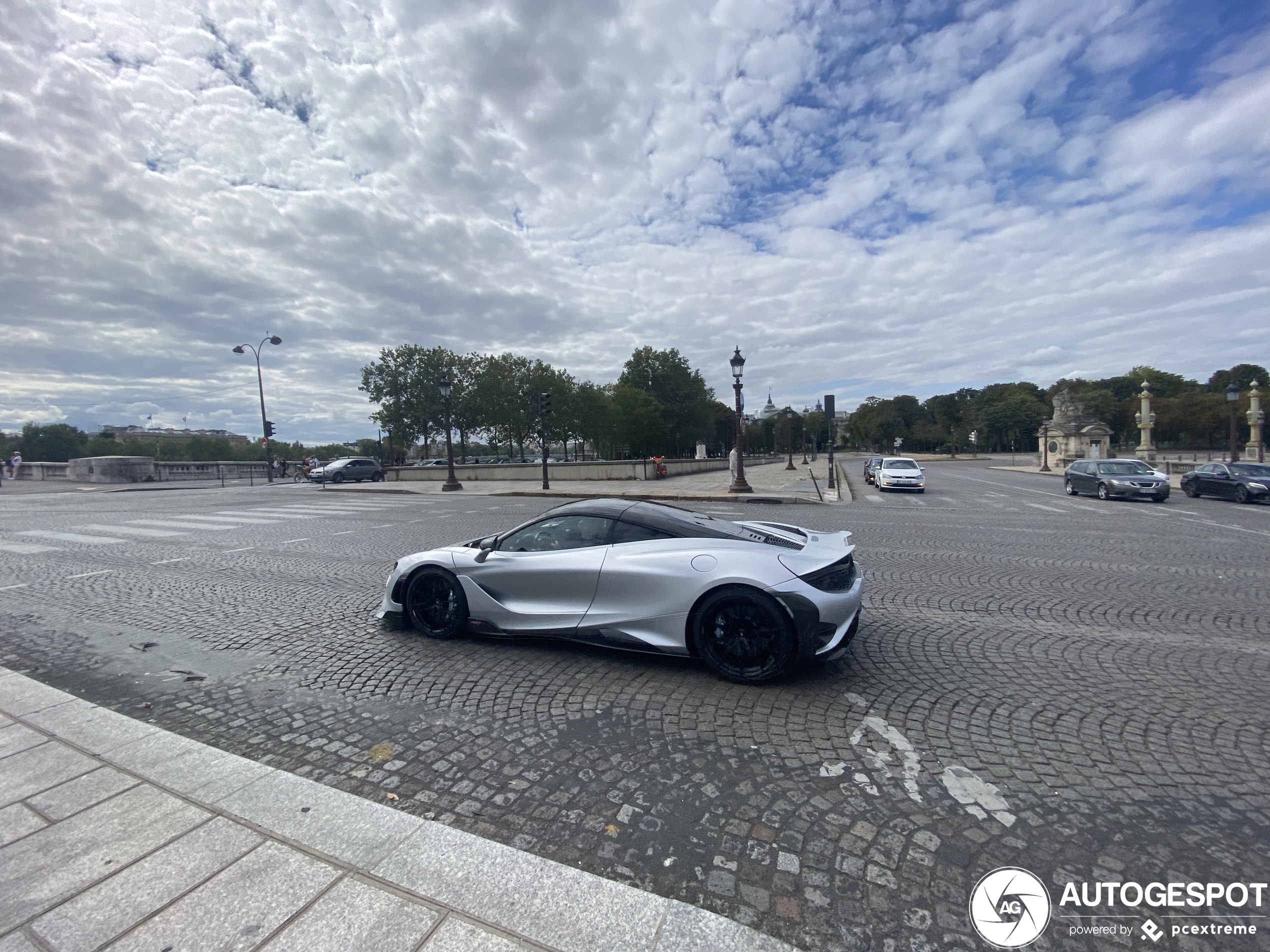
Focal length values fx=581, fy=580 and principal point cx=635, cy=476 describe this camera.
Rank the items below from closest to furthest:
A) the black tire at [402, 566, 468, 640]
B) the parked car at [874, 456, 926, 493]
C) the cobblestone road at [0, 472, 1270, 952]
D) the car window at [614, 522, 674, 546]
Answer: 1. the cobblestone road at [0, 472, 1270, 952]
2. the car window at [614, 522, 674, 546]
3. the black tire at [402, 566, 468, 640]
4. the parked car at [874, 456, 926, 493]

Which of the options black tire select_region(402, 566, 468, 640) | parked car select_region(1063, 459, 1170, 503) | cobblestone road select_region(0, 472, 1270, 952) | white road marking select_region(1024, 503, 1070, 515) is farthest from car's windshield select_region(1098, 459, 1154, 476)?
black tire select_region(402, 566, 468, 640)

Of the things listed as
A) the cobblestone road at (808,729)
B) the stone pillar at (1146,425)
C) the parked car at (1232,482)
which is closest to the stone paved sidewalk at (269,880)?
the cobblestone road at (808,729)

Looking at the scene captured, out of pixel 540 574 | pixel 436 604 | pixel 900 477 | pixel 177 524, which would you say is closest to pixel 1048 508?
pixel 900 477

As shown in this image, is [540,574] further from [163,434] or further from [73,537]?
[163,434]

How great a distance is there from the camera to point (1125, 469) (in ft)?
64.2

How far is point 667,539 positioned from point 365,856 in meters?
2.74

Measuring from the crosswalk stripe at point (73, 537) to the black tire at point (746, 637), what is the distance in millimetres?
12674

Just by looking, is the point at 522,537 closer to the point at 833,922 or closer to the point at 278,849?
the point at 278,849

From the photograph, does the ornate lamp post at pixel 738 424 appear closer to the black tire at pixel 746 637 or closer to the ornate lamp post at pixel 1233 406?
the black tire at pixel 746 637

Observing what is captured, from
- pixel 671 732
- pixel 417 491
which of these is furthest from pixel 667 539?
pixel 417 491

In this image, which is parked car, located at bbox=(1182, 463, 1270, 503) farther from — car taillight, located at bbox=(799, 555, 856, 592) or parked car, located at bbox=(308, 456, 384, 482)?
parked car, located at bbox=(308, 456, 384, 482)

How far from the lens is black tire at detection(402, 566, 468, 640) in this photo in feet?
16.8

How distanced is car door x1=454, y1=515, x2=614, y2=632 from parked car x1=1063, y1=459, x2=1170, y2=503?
21.4 meters

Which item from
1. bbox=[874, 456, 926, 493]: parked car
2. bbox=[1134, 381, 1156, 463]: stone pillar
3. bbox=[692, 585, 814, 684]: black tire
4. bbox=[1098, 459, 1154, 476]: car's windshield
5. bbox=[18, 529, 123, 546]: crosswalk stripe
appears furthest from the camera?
bbox=[1134, 381, 1156, 463]: stone pillar
